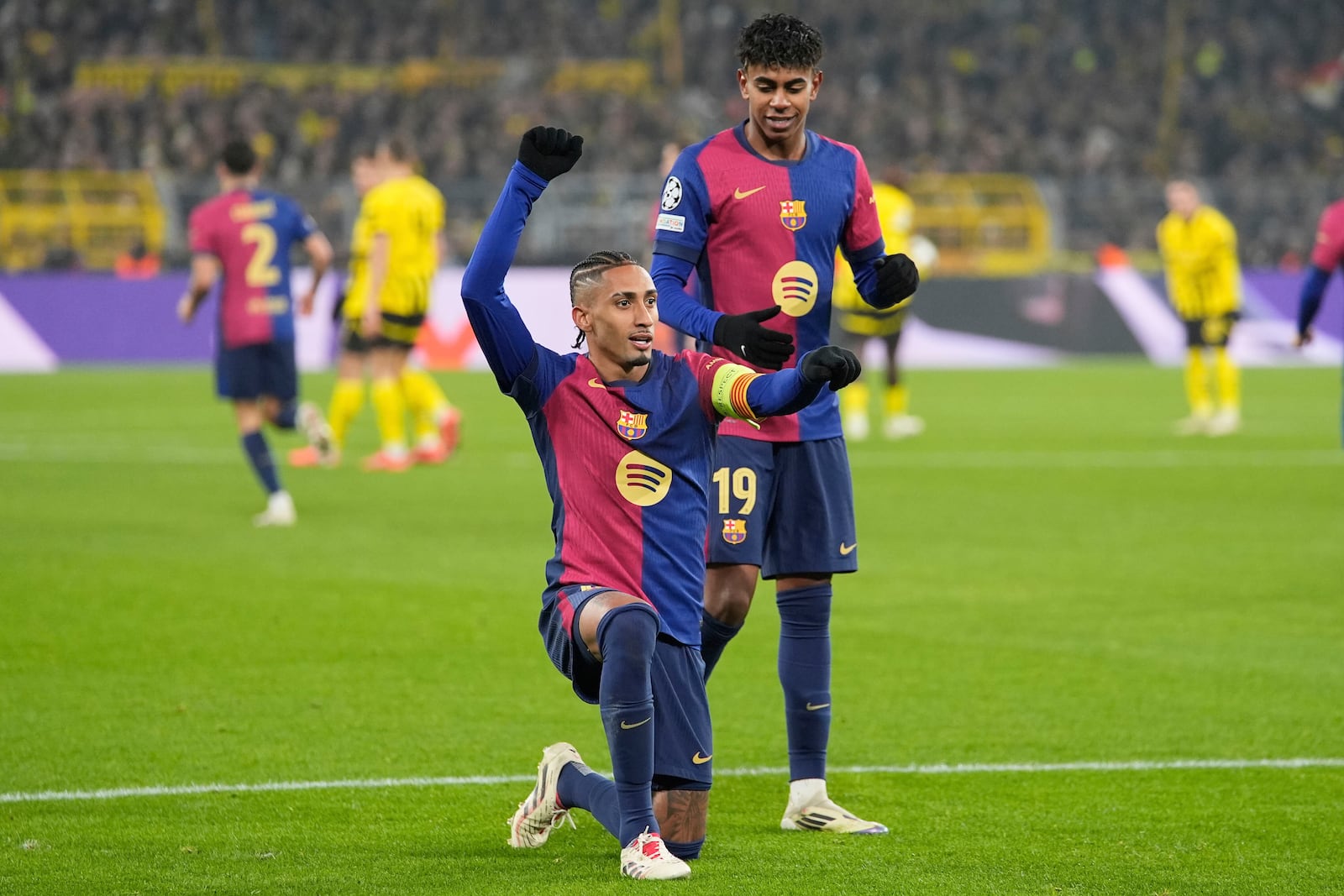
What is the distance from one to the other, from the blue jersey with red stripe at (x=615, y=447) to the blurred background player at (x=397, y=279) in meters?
9.16

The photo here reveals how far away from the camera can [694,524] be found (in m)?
4.49

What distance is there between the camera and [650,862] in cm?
421

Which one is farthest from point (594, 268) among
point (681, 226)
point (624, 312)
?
point (681, 226)

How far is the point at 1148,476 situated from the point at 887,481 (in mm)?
1851

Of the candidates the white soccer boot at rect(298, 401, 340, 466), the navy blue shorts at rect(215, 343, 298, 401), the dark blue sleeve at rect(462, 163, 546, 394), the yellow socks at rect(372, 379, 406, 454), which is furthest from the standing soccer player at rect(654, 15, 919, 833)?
the yellow socks at rect(372, 379, 406, 454)

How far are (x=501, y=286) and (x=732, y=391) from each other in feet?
1.95

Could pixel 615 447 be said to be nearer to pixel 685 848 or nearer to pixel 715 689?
pixel 685 848

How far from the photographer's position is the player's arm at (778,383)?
13.1 feet

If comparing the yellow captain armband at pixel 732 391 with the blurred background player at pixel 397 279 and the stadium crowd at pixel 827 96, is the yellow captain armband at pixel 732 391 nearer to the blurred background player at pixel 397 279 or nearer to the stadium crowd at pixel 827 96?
the blurred background player at pixel 397 279

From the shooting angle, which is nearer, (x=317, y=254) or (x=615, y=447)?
(x=615, y=447)

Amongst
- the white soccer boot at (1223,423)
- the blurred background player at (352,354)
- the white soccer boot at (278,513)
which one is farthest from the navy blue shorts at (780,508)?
the white soccer boot at (1223,423)

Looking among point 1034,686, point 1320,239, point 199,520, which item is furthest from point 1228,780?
point 199,520

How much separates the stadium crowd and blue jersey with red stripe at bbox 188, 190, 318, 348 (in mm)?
14897

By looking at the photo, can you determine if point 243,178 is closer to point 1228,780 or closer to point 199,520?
point 199,520
